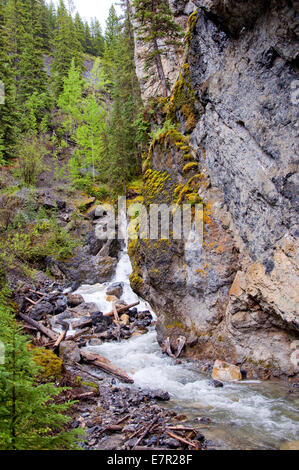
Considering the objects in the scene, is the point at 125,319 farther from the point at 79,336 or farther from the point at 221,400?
the point at 221,400

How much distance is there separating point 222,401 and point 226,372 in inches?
49.0

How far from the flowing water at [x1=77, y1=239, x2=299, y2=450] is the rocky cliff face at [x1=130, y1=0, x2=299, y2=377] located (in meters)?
0.85

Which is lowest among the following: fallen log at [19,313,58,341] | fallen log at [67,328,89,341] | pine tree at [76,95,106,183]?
fallen log at [67,328,89,341]

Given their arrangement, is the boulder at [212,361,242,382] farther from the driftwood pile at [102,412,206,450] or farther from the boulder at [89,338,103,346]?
the boulder at [89,338,103,346]

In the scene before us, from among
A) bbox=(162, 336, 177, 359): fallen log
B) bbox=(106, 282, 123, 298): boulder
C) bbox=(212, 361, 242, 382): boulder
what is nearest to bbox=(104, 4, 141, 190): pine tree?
bbox=(106, 282, 123, 298): boulder

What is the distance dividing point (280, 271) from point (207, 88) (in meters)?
6.74

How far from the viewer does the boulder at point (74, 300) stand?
15992mm

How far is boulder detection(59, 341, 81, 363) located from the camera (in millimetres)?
9277

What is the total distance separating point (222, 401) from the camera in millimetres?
6871

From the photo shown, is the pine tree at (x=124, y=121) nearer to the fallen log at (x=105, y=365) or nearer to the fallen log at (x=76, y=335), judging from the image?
the fallen log at (x=76, y=335)

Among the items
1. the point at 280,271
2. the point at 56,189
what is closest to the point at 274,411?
the point at 280,271

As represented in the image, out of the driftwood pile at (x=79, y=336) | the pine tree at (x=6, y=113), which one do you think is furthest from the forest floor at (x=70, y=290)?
the pine tree at (x=6, y=113)

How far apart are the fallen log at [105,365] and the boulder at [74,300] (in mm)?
6503

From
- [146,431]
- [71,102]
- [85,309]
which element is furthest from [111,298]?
[71,102]
